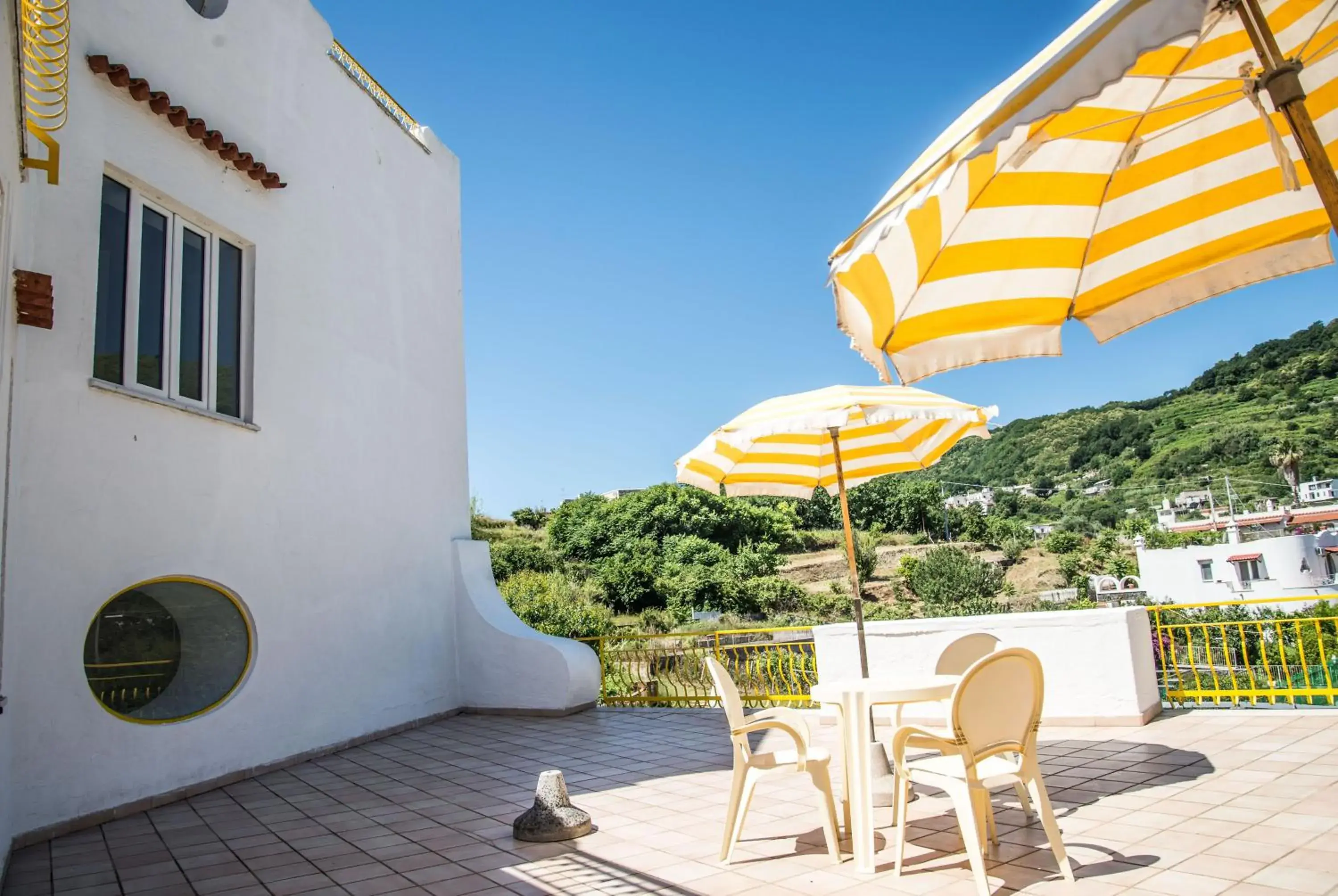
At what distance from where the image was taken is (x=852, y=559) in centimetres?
493

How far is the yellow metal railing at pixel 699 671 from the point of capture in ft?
26.4

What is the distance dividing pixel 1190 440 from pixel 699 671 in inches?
A: 2552

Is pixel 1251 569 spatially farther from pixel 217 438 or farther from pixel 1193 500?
pixel 217 438

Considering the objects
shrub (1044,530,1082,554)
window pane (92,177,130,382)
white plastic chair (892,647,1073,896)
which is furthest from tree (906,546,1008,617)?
window pane (92,177,130,382)

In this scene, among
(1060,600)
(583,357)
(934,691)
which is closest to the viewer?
(934,691)

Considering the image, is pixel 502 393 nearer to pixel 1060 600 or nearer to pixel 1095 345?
pixel 1095 345

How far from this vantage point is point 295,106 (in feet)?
22.1

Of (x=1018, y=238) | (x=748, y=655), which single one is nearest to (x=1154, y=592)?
(x=748, y=655)

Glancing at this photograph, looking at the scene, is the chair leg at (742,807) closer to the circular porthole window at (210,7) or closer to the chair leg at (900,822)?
the chair leg at (900,822)

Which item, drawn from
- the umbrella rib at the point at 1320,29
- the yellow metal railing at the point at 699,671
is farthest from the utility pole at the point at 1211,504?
the umbrella rib at the point at 1320,29

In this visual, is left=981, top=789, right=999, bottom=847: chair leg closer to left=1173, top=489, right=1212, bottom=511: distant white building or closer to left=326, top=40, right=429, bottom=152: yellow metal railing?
left=326, top=40, right=429, bottom=152: yellow metal railing

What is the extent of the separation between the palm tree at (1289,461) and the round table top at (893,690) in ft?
203

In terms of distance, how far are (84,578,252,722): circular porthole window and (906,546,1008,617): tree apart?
32.0 m

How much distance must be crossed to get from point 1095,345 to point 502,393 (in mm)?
21003
